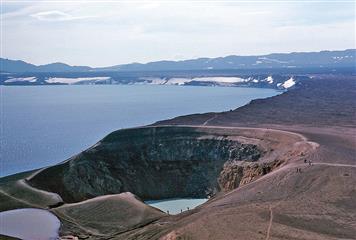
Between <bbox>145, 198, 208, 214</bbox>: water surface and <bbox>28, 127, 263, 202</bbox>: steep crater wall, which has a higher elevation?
<bbox>28, 127, 263, 202</bbox>: steep crater wall

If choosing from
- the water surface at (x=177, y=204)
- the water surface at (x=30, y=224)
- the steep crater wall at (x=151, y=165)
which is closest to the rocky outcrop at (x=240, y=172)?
the steep crater wall at (x=151, y=165)

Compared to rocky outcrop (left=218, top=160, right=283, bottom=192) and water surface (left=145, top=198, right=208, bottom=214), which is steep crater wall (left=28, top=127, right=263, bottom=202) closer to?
rocky outcrop (left=218, top=160, right=283, bottom=192)

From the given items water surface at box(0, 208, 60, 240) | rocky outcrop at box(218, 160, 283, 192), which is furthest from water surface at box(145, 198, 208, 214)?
water surface at box(0, 208, 60, 240)

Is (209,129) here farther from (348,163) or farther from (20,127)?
(20,127)

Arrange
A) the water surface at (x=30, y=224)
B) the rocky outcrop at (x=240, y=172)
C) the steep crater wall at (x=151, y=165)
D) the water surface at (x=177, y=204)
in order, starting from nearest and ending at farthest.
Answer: the water surface at (x=30, y=224)
the rocky outcrop at (x=240, y=172)
the water surface at (x=177, y=204)
the steep crater wall at (x=151, y=165)

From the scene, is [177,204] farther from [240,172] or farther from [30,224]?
[30,224]

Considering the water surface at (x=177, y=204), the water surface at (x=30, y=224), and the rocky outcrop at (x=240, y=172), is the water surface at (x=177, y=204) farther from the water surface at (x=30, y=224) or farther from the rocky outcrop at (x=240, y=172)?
the water surface at (x=30, y=224)
